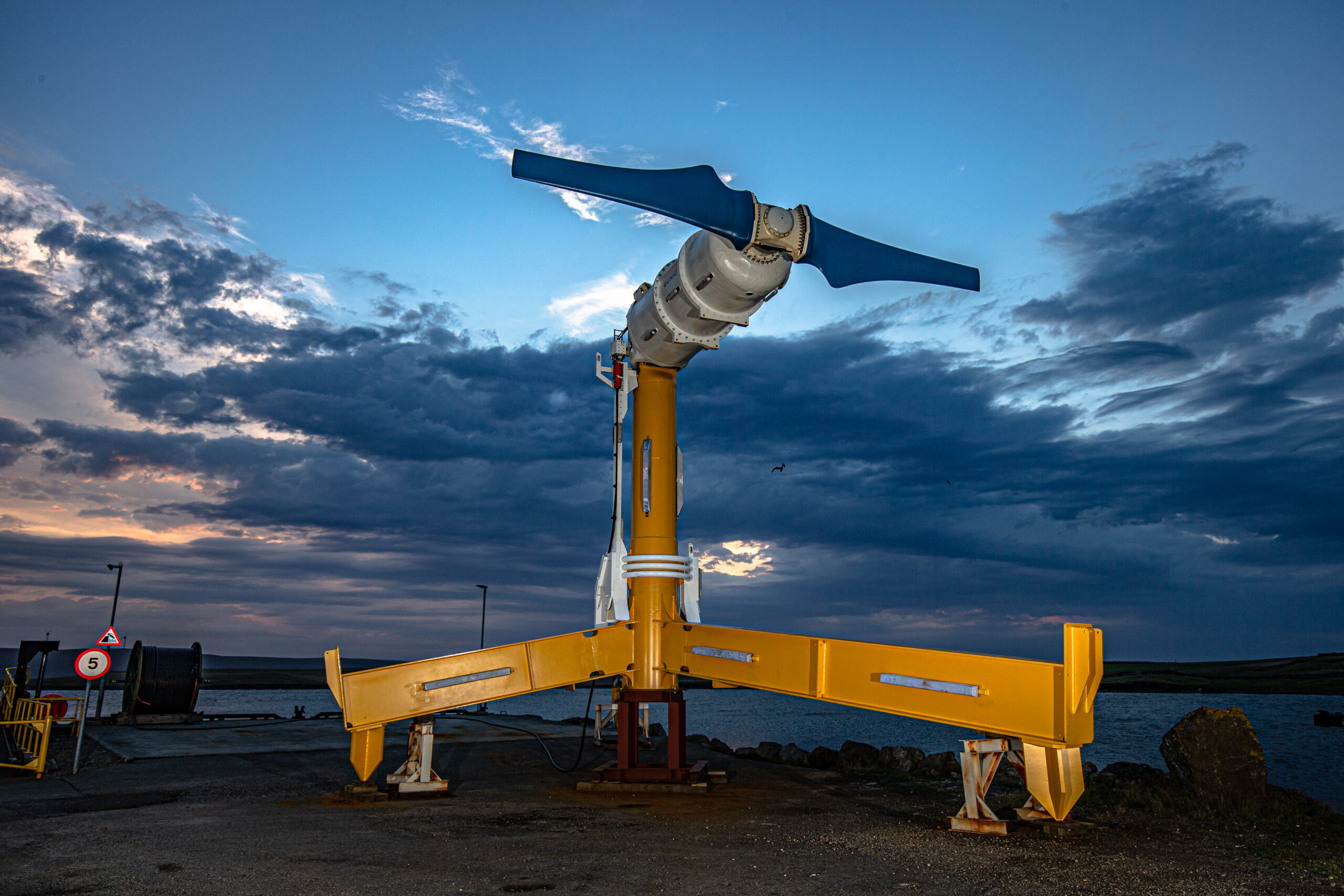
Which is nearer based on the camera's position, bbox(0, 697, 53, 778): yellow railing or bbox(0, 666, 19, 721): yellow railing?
bbox(0, 697, 53, 778): yellow railing

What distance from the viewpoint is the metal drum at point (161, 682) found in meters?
24.3

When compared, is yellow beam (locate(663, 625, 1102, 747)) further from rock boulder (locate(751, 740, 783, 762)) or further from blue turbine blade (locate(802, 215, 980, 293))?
rock boulder (locate(751, 740, 783, 762))

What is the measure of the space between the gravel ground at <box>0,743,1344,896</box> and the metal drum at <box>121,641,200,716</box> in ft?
42.7

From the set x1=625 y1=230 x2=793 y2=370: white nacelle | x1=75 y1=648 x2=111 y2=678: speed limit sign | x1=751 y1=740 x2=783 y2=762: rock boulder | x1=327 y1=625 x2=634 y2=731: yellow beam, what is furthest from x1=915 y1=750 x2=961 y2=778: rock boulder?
x1=75 y1=648 x2=111 y2=678: speed limit sign

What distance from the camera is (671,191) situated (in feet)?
33.0

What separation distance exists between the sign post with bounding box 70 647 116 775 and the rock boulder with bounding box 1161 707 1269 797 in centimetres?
1769

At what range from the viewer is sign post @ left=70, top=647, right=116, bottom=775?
47.5 ft

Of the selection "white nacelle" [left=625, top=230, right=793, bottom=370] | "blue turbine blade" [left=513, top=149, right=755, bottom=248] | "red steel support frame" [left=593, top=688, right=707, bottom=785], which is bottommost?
"red steel support frame" [left=593, top=688, right=707, bottom=785]

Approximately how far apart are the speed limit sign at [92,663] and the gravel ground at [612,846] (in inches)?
98.2

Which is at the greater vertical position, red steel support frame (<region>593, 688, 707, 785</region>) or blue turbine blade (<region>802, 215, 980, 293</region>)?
blue turbine blade (<region>802, 215, 980, 293</region>)

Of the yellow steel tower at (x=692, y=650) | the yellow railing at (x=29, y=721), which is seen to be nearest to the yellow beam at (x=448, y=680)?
the yellow steel tower at (x=692, y=650)

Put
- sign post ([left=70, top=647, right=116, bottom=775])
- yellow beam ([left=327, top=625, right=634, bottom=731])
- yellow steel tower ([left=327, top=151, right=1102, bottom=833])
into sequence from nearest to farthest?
yellow steel tower ([left=327, top=151, right=1102, bottom=833])
yellow beam ([left=327, top=625, right=634, bottom=731])
sign post ([left=70, top=647, right=116, bottom=775])

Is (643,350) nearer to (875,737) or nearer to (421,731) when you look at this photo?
(421,731)

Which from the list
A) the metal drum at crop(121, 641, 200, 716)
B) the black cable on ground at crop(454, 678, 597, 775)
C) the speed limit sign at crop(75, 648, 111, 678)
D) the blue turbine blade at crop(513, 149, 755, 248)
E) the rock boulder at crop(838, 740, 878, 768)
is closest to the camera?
the blue turbine blade at crop(513, 149, 755, 248)
